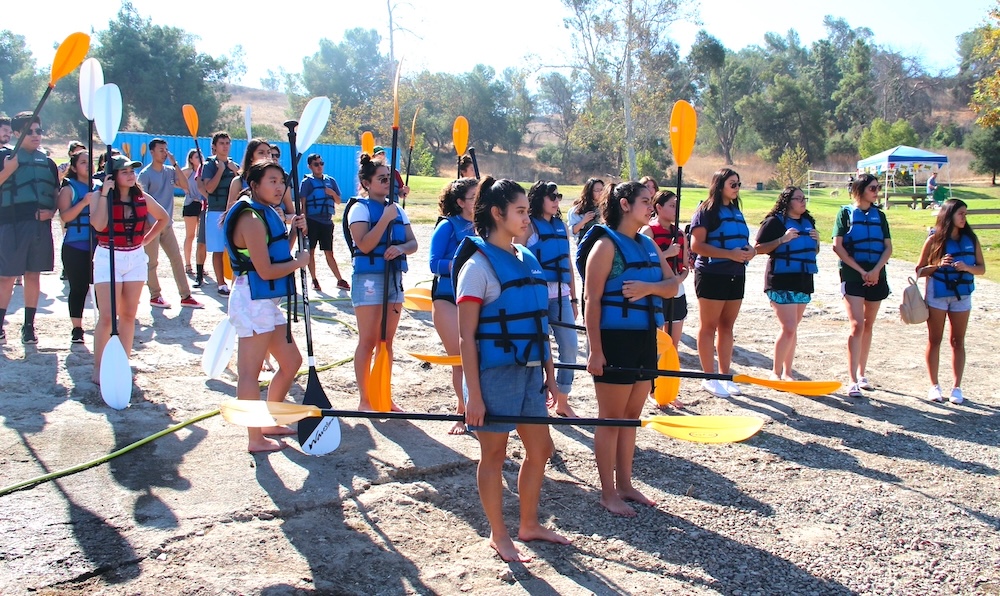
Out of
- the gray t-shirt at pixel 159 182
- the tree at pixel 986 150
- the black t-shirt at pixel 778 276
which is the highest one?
the tree at pixel 986 150

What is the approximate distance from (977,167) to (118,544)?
53451mm

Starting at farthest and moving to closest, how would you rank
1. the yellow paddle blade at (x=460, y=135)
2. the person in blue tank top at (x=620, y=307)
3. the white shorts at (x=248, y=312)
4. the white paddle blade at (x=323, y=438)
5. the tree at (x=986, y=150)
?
the tree at (x=986, y=150) → the yellow paddle blade at (x=460, y=135) → the white paddle blade at (x=323, y=438) → the white shorts at (x=248, y=312) → the person in blue tank top at (x=620, y=307)

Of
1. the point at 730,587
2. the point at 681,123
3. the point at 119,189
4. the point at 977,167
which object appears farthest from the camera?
the point at 977,167

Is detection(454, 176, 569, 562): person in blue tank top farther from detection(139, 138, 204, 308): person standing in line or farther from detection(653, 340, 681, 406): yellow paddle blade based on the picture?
detection(139, 138, 204, 308): person standing in line

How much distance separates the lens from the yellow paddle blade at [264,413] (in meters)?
3.81

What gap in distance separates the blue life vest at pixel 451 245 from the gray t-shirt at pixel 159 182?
16.6 feet

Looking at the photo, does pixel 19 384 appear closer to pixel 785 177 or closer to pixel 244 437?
pixel 244 437

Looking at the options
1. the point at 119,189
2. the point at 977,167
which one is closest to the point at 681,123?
the point at 119,189

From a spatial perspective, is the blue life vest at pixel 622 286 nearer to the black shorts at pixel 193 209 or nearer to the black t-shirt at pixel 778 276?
the black t-shirt at pixel 778 276

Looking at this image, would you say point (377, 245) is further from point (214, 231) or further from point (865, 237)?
point (214, 231)

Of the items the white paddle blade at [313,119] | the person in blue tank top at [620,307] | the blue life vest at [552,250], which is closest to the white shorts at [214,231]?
the white paddle blade at [313,119]

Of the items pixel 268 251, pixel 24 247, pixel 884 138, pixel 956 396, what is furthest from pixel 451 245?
pixel 884 138

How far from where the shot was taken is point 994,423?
6.03 meters

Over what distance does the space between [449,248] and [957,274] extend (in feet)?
13.8
